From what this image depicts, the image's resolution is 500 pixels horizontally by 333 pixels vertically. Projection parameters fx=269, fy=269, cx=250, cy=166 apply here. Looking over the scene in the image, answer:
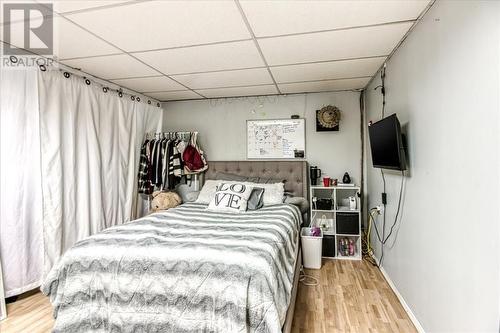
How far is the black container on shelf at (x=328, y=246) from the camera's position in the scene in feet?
11.4

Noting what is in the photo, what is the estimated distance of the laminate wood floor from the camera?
2.00 metres

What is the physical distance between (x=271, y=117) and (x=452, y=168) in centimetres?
275

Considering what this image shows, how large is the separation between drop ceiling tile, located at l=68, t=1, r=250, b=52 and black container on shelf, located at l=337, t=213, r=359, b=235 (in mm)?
2423

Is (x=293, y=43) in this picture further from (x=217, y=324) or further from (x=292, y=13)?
(x=217, y=324)

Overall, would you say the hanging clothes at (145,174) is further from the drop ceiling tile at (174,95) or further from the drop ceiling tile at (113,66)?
the drop ceiling tile at (113,66)

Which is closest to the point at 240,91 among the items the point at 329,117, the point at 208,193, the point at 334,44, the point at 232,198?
the point at 329,117

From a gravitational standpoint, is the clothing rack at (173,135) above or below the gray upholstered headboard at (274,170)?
above

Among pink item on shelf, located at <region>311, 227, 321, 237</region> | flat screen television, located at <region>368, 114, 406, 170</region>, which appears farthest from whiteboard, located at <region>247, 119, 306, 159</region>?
flat screen television, located at <region>368, 114, 406, 170</region>

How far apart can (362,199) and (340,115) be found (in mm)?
1221

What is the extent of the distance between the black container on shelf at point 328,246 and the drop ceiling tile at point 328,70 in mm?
1993

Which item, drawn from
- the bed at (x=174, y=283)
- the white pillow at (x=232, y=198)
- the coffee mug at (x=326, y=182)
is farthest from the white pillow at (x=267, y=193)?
the bed at (x=174, y=283)

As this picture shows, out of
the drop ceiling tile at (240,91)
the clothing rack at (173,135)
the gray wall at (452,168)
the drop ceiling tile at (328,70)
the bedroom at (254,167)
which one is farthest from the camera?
the clothing rack at (173,135)

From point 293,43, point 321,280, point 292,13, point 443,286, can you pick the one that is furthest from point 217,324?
point 293,43

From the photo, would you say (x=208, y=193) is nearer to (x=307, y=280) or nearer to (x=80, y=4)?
(x=307, y=280)
